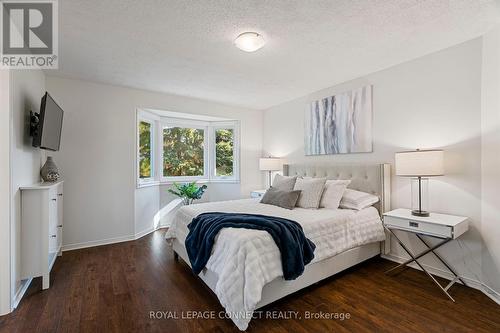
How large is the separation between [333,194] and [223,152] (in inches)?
114

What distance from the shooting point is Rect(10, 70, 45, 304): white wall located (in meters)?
2.07

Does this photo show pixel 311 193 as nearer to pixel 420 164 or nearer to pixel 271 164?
pixel 420 164

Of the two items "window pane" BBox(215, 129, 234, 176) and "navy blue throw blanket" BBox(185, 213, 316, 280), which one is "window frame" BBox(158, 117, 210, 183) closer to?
"window pane" BBox(215, 129, 234, 176)

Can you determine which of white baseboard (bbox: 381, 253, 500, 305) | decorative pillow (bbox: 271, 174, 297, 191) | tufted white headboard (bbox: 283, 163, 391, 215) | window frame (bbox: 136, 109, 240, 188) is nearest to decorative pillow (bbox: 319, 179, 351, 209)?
tufted white headboard (bbox: 283, 163, 391, 215)

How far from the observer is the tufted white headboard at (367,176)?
117 inches

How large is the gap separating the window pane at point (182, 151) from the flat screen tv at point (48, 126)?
6.66ft

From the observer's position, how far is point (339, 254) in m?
2.53

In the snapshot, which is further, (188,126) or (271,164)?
(188,126)

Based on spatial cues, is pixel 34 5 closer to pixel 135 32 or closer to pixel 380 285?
pixel 135 32

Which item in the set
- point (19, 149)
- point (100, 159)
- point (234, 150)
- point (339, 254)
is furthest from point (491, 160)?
point (100, 159)

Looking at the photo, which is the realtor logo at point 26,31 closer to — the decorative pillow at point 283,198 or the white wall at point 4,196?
the white wall at point 4,196

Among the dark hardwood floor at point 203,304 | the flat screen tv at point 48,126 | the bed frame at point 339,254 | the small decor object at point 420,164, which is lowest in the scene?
the dark hardwood floor at point 203,304

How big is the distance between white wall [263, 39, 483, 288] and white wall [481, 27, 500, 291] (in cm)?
5

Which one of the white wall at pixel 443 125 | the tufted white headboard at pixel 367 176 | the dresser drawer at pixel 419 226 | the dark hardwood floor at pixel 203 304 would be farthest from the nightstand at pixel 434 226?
the tufted white headboard at pixel 367 176
